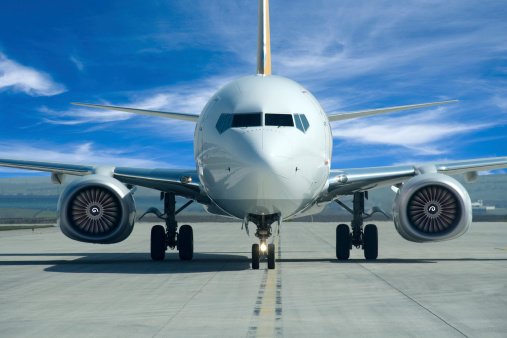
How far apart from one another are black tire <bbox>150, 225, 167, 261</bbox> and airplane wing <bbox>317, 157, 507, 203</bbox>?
4.46 m

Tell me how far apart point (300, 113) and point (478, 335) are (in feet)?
22.6

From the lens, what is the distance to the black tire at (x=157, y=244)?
51.5ft

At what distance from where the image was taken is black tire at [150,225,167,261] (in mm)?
15695

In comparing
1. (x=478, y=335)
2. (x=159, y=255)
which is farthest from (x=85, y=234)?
(x=478, y=335)

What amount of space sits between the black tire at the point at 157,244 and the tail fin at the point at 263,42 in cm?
525

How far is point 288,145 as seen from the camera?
1109cm

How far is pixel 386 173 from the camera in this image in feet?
49.3

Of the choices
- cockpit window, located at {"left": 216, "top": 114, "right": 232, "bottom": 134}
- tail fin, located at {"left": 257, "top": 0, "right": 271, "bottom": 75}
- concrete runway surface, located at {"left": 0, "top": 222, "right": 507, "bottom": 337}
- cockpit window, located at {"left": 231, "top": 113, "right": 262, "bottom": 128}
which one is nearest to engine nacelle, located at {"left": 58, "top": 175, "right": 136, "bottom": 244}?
concrete runway surface, located at {"left": 0, "top": 222, "right": 507, "bottom": 337}

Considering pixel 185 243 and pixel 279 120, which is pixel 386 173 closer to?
pixel 279 120

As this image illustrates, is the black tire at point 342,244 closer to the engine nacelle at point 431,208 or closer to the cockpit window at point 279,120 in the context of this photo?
the engine nacelle at point 431,208

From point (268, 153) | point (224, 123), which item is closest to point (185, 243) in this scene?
point (224, 123)

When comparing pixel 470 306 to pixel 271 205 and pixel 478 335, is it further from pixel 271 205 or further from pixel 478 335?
pixel 271 205

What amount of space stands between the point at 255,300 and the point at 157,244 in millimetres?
7665

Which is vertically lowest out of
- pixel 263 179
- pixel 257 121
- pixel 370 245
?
pixel 370 245
